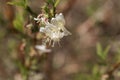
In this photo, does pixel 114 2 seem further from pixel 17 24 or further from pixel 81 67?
pixel 17 24

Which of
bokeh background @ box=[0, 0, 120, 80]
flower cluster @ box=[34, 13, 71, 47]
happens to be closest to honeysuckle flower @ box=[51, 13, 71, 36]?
flower cluster @ box=[34, 13, 71, 47]

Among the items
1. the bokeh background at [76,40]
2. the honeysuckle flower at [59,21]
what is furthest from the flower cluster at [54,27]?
the bokeh background at [76,40]

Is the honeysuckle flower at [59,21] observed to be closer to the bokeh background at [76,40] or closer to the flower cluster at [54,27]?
the flower cluster at [54,27]

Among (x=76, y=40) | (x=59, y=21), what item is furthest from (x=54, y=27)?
(x=76, y=40)

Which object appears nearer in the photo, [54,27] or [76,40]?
[54,27]

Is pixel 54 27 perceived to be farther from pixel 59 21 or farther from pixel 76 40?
pixel 76 40
